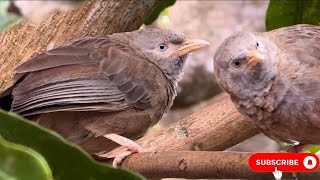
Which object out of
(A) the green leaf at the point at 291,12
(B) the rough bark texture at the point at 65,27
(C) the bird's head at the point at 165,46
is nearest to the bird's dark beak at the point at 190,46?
(C) the bird's head at the point at 165,46

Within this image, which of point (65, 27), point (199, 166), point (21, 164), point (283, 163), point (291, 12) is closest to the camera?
point (21, 164)

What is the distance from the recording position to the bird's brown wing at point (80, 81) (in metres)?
1.73

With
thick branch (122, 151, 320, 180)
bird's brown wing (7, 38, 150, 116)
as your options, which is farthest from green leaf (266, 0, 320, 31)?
thick branch (122, 151, 320, 180)

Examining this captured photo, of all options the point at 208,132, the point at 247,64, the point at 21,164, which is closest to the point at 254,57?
the point at 247,64

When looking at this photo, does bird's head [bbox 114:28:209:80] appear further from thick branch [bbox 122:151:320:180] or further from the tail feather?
thick branch [bbox 122:151:320:180]

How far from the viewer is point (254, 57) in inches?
64.9

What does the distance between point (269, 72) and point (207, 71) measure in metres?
2.34

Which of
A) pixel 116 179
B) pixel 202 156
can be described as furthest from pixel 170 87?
pixel 116 179

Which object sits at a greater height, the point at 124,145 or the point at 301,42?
the point at 301,42

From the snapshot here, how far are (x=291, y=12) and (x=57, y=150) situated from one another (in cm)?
134

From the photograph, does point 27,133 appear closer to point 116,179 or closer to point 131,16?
point 116,179

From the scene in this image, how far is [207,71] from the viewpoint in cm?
398

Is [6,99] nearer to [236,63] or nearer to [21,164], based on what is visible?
[236,63]

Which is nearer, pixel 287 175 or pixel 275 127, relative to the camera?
pixel 287 175
